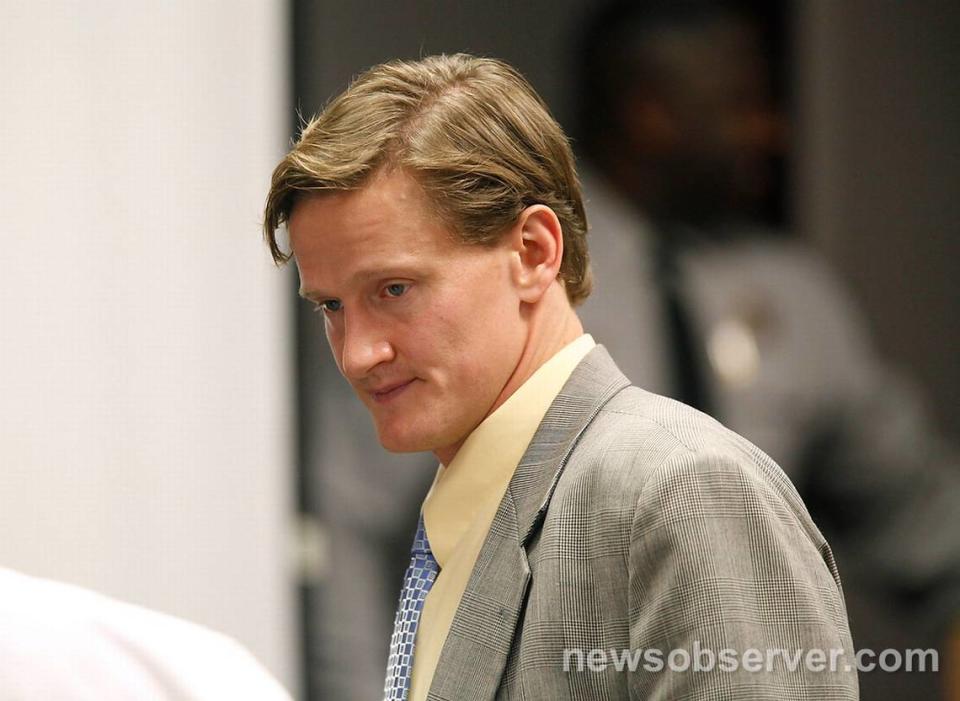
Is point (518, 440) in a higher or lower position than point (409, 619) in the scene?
higher

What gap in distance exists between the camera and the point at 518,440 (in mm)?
1208

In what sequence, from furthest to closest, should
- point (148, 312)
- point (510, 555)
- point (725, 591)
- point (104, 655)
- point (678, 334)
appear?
1. point (678, 334)
2. point (148, 312)
3. point (510, 555)
4. point (725, 591)
5. point (104, 655)

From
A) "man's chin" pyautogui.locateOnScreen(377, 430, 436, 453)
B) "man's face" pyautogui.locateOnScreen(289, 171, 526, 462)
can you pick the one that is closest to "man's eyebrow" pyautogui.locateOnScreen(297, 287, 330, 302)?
"man's face" pyautogui.locateOnScreen(289, 171, 526, 462)

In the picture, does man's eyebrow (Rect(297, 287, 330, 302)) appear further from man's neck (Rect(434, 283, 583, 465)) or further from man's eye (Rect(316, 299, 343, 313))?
man's neck (Rect(434, 283, 583, 465))

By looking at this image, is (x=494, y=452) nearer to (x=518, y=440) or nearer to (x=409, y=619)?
(x=518, y=440)

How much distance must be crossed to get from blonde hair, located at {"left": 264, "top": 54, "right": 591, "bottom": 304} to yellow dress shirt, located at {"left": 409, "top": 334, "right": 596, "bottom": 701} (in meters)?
0.14

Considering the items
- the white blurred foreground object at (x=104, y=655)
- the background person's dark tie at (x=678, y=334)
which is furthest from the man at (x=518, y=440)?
the background person's dark tie at (x=678, y=334)

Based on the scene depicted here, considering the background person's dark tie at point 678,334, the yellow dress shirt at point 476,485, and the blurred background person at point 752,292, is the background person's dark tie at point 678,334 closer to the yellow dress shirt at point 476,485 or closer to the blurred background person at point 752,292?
the blurred background person at point 752,292

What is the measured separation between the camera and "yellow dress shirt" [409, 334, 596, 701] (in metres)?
1.20

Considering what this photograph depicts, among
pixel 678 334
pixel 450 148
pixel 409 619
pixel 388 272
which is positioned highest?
pixel 450 148

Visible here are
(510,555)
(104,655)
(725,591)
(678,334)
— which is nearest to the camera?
(104,655)

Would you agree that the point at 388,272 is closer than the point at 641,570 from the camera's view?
No

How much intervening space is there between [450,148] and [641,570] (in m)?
0.42

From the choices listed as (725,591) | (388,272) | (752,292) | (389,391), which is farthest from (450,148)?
(752,292)
